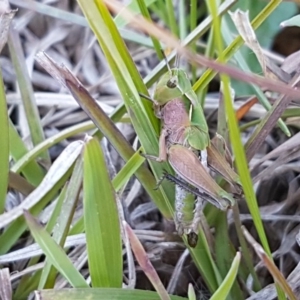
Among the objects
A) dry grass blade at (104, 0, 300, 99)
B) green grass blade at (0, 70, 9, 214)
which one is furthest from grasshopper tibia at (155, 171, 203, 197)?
dry grass blade at (104, 0, 300, 99)

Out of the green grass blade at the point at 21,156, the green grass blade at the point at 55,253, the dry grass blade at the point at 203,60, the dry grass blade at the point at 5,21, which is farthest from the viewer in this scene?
the green grass blade at the point at 21,156

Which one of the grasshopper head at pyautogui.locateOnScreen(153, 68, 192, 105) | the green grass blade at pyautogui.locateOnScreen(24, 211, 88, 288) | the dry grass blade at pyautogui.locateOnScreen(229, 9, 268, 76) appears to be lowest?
the green grass blade at pyautogui.locateOnScreen(24, 211, 88, 288)

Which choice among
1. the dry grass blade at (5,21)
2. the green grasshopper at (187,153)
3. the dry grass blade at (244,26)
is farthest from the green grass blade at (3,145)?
the dry grass blade at (244,26)

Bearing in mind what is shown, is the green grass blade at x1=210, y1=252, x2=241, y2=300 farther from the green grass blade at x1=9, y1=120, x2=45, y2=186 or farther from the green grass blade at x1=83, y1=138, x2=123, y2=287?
the green grass blade at x1=9, y1=120, x2=45, y2=186

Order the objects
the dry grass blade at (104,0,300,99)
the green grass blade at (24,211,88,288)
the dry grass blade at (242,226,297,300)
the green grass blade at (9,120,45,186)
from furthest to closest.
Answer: the green grass blade at (9,120,45,186) → the green grass blade at (24,211,88,288) → the dry grass blade at (242,226,297,300) → the dry grass blade at (104,0,300,99)

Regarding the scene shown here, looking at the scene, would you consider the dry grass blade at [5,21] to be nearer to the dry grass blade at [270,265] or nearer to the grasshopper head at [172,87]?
the grasshopper head at [172,87]

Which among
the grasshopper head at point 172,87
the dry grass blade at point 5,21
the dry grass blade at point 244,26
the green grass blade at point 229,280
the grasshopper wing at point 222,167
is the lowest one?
the green grass blade at point 229,280

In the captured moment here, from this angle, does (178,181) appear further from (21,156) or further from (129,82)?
(21,156)

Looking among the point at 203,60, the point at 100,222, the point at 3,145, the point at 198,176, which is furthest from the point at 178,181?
the point at 203,60
